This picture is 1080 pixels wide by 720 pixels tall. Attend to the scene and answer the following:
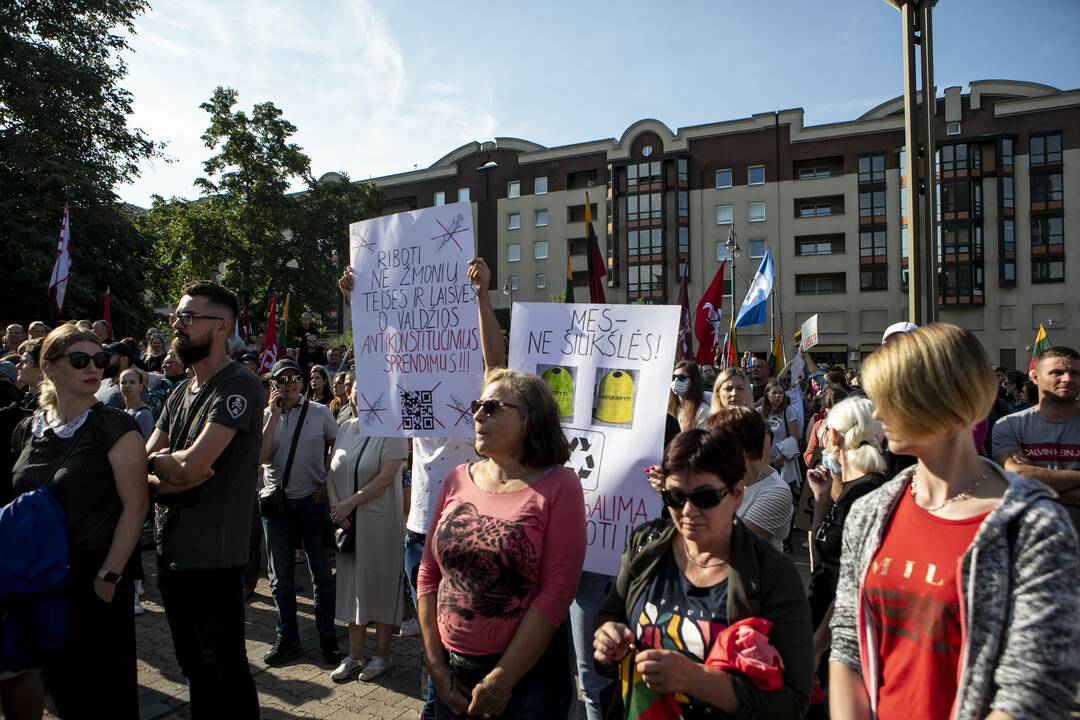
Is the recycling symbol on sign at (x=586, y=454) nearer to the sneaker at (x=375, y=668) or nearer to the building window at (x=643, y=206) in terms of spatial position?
the sneaker at (x=375, y=668)

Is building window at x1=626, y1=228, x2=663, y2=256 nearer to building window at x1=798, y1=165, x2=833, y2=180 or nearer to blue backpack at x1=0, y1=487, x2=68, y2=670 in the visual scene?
building window at x1=798, y1=165, x2=833, y2=180

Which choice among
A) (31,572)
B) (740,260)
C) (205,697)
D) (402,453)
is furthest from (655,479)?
(740,260)

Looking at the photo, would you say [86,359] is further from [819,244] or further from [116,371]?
[819,244]

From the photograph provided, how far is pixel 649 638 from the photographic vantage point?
7.38 feet

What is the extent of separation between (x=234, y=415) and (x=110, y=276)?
24.3 m

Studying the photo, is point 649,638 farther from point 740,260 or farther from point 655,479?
point 740,260

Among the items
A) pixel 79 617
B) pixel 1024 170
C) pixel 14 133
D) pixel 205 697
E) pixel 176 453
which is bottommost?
pixel 205 697

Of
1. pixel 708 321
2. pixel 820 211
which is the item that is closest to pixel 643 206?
pixel 820 211

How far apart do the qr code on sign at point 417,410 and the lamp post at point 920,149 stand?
336 cm

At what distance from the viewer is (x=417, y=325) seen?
4.40 m

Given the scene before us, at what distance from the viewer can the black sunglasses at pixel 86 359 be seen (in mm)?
3330

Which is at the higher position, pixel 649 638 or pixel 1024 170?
pixel 1024 170

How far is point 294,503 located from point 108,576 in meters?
2.22

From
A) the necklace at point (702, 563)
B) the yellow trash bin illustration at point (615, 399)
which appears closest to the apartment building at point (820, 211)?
the yellow trash bin illustration at point (615, 399)
